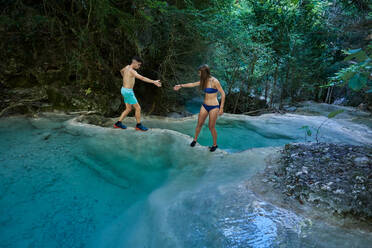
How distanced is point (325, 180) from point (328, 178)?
0.08 metres

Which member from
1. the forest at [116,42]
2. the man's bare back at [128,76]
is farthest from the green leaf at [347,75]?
the man's bare back at [128,76]

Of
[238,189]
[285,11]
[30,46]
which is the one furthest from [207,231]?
[285,11]

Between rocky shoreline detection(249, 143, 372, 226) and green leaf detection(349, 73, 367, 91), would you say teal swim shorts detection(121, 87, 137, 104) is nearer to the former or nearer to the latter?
rocky shoreline detection(249, 143, 372, 226)

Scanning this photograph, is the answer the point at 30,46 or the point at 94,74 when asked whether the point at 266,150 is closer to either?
the point at 94,74

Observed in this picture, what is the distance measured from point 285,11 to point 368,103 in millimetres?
6757

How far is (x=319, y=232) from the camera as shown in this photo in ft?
6.66

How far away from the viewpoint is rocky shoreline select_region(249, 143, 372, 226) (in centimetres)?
231

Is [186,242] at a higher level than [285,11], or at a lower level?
lower

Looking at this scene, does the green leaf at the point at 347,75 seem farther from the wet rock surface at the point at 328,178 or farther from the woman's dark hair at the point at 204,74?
the woman's dark hair at the point at 204,74

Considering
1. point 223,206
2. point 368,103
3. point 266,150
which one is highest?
point 368,103

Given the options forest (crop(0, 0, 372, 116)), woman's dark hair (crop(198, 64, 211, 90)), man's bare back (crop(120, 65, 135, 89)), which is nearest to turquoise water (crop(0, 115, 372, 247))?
man's bare back (crop(120, 65, 135, 89))

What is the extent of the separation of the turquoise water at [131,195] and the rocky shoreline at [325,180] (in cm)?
27

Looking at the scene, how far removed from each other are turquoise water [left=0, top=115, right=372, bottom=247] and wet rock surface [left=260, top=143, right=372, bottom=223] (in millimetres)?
294

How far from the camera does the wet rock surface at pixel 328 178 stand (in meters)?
2.32
